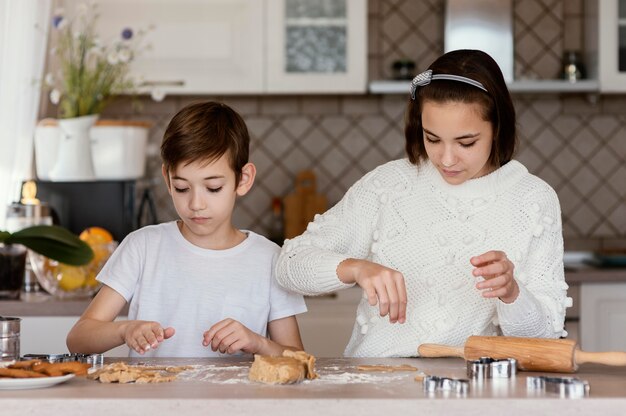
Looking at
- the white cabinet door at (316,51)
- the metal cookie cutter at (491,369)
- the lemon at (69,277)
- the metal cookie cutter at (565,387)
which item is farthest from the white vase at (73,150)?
the metal cookie cutter at (565,387)

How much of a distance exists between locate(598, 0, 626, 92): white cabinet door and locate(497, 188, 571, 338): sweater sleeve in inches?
82.6

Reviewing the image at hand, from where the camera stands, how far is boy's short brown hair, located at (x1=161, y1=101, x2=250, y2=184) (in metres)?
1.88

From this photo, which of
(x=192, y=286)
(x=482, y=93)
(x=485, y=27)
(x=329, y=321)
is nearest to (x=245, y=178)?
(x=192, y=286)

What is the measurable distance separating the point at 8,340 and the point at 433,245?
2.51 feet

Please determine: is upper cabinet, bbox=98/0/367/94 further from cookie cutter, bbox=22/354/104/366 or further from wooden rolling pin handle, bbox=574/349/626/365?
wooden rolling pin handle, bbox=574/349/626/365

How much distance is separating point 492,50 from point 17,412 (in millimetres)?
2901

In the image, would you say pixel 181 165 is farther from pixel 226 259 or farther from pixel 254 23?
pixel 254 23

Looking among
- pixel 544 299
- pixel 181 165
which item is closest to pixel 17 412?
pixel 181 165

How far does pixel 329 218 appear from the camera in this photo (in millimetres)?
1932

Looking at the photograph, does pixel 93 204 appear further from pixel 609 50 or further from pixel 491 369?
pixel 491 369

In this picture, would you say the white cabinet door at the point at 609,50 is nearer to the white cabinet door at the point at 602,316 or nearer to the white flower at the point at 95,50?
the white cabinet door at the point at 602,316

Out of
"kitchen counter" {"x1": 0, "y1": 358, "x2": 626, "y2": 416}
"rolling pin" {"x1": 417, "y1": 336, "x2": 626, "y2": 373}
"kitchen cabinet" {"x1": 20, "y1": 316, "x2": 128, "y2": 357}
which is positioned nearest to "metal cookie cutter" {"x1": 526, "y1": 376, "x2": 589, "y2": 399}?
"kitchen counter" {"x1": 0, "y1": 358, "x2": 626, "y2": 416}

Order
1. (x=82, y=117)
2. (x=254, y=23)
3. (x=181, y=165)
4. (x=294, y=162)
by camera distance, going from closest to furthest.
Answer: (x=181, y=165)
(x=82, y=117)
(x=254, y=23)
(x=294, y=162)

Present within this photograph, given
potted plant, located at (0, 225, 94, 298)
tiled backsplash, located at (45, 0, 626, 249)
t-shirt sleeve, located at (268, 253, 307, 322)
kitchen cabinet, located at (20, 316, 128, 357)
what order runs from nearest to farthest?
potted plant, located at (0, 225, 94, 298) → t-shirt sleeve, located at (268, 253, 307, 322) → kitchen cabinet, located at (20, 316, 128, 357) → tiled backsplash, located at (45, 0, 626, 249)
